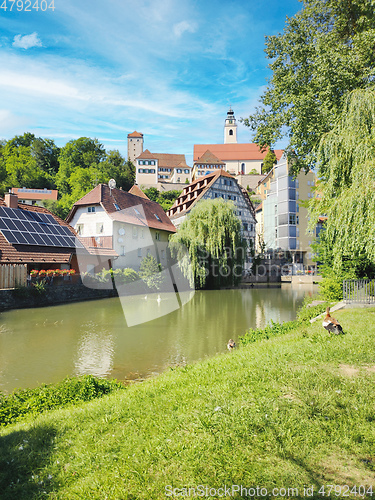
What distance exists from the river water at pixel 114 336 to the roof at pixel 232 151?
11003cm

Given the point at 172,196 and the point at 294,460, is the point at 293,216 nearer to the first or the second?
the point at 172,196

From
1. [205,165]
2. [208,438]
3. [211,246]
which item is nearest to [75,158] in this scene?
[205,165]

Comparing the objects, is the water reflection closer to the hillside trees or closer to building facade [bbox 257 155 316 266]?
building facade [bbox 257 155 316 266]

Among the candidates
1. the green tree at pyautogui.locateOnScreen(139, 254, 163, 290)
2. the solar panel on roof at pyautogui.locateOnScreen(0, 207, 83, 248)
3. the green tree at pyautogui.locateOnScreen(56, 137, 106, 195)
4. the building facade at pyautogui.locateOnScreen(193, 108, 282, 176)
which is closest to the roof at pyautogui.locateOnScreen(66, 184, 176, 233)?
the solar panel on roof at pyautogui.locateOnScreen(0, 207, 83, 248)

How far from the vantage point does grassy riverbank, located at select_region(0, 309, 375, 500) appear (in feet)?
12.4

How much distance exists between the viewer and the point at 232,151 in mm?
133375

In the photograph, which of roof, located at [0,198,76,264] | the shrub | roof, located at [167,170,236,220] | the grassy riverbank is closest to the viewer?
the grassy riverbank

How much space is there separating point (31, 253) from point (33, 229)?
2.98 m

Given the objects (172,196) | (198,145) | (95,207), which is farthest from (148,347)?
(198,145)

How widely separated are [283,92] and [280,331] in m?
13.5

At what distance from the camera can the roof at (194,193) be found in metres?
59.1

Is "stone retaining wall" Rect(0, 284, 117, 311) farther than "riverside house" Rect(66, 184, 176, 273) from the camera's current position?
No

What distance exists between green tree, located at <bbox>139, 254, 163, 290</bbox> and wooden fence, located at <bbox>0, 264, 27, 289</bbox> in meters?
12.5

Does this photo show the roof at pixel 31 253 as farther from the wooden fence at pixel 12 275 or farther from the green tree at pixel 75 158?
the green tree at pixel 75 158
